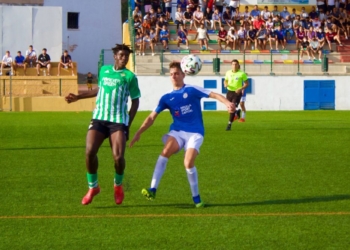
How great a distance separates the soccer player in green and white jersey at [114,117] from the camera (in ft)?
30.9

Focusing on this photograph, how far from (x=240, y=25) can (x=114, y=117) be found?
110 feet

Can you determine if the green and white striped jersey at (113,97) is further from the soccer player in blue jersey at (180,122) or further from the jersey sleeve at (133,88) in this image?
the soccer player in blue jersey at (180,122)

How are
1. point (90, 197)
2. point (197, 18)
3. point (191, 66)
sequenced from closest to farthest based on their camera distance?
1. point (90, 197)
2. point (191, 66)
3. point (197, 18)

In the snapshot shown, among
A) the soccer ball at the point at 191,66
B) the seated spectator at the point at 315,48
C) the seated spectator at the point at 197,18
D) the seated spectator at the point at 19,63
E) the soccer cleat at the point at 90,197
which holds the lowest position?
the soccer cleat at the point at 90,197

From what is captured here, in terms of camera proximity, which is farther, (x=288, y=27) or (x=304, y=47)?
(x=288, y=27)

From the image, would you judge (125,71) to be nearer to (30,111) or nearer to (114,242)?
(114,242)

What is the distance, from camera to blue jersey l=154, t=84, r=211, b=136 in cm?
977

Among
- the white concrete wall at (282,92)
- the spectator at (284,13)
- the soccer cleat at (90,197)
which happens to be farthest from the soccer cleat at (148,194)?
the spectator at (284,13)

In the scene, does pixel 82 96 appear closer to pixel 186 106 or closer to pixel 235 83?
pixel 186 106

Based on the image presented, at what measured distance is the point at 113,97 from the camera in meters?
9.48

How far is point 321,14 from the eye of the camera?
146ft

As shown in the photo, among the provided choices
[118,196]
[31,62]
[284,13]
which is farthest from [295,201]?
[284,13]

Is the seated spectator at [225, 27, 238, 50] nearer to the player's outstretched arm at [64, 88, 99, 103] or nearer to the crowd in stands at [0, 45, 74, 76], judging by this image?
the crowd in stands at [0, 45, 74, 76]

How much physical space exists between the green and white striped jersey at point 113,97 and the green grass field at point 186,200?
109 cm
